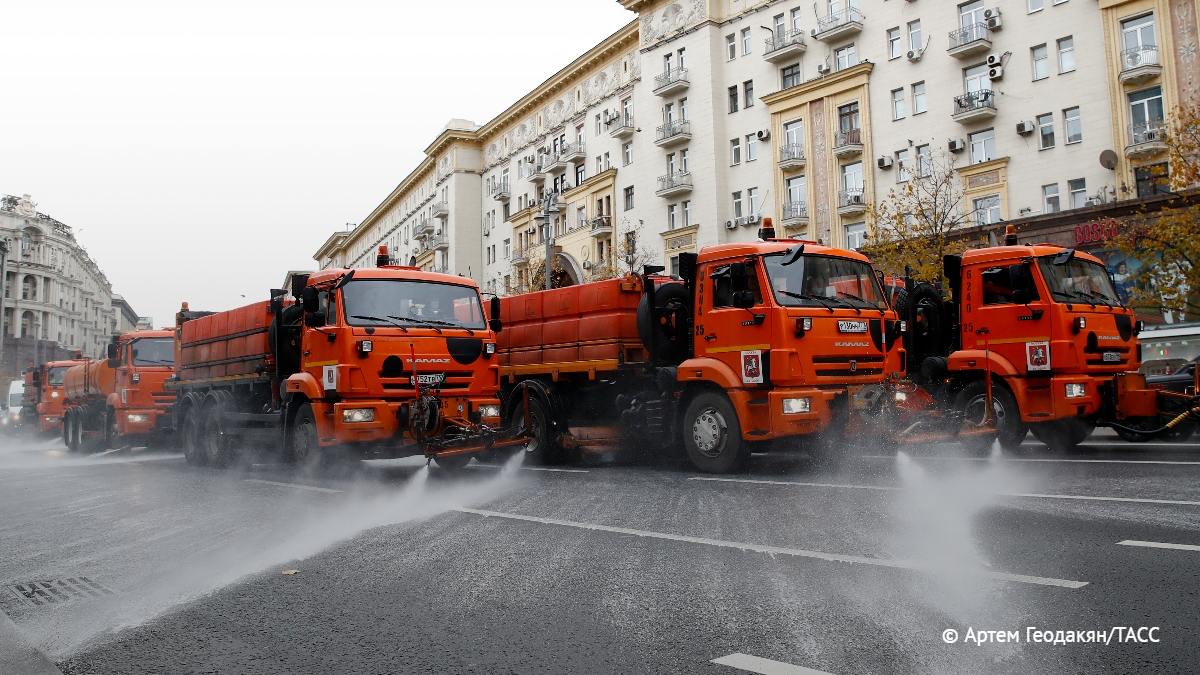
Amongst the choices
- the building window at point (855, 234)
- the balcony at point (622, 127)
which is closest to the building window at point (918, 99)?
the building window at point (855, 234)

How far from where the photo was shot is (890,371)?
11406mm

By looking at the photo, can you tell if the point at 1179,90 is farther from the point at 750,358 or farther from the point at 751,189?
the point at 750,358

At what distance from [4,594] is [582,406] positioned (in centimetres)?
831

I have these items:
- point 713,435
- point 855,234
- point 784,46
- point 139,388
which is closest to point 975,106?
point 855,234

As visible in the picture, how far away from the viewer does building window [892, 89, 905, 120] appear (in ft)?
123

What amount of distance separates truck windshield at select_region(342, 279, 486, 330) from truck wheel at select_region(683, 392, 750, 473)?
10.2 feet

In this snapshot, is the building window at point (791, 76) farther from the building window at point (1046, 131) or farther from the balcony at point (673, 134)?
the building window at point (1046, 131)

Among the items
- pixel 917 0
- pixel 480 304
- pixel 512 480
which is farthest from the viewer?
pixel 917 0

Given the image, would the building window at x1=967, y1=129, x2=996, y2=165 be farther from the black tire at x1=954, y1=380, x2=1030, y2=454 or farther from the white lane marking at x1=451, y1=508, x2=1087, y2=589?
the white lane marking at x1=451, y1=508, x2=1087, y2=589

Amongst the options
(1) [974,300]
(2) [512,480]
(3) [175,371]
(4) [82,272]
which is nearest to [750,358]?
(2) [512,480]

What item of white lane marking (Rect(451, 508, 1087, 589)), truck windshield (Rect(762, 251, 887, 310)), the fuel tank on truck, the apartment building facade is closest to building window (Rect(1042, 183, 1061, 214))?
the apartment building facade

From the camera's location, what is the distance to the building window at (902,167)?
36562 mm

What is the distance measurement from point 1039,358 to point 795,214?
1194 inches

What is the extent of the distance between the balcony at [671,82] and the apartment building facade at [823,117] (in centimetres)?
15
